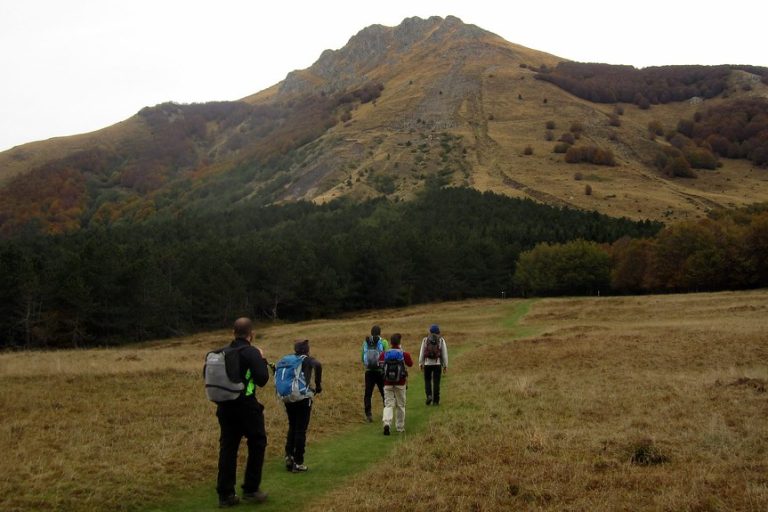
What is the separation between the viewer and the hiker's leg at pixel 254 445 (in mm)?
9227

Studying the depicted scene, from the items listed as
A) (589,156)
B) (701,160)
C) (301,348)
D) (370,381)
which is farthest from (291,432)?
(701,160)

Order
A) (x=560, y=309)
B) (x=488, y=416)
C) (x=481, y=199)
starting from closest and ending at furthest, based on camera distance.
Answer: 1. (x=488, y=416)
2. (x=560, y=309)
3. (x=481, y=199)

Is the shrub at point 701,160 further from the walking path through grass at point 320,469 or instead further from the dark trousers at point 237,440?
the dark trousers at point 237,440

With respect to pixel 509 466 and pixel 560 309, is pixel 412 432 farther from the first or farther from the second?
pixel 560 309

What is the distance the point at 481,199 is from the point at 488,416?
416ft

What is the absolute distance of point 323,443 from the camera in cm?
1386

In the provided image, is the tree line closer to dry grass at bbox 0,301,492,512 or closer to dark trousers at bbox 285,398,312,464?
dry grass at bbox 0,301,492,512

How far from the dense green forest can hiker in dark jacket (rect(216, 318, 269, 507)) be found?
60.2 meters

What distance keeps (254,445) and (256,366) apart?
144cm

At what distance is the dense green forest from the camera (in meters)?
65.8

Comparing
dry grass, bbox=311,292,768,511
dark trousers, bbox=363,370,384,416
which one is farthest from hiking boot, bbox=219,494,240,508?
dark trousers, bbox=363,370,384,416

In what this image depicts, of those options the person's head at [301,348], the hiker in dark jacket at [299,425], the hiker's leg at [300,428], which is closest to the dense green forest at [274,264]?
the person's head at [301,348]

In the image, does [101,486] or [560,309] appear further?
[560,309]

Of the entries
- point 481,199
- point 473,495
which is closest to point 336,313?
point 481,199
